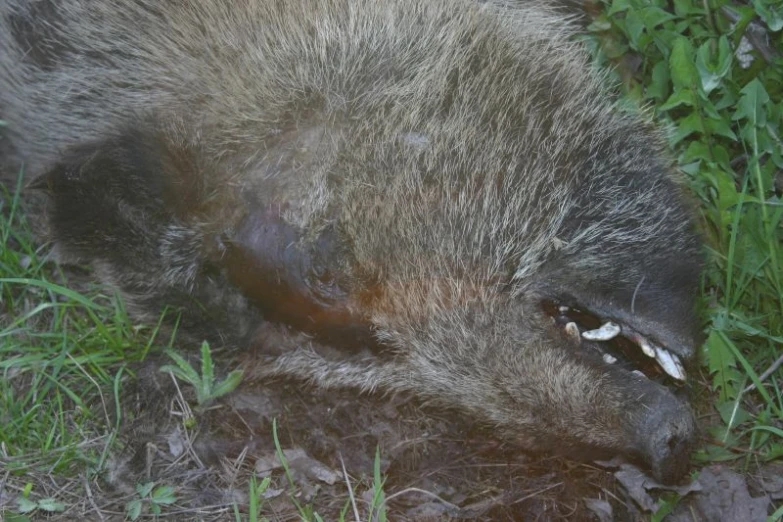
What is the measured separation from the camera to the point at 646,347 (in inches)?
119

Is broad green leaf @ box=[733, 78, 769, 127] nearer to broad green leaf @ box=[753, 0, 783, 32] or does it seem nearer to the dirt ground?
broad green leaf @ box=[753, 0, 783, 32]

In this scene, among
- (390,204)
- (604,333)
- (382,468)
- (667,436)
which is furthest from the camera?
(382,468)

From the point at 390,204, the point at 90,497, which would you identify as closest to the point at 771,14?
the point at 390,204

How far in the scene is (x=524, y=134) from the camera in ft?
10.7

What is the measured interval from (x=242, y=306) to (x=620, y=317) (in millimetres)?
1294

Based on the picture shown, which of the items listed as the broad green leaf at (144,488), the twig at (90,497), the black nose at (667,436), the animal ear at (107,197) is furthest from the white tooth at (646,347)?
the twig at (90,497)

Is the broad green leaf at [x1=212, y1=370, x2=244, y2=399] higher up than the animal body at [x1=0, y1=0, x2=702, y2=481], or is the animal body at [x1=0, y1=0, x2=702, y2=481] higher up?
the animal body at [x1=0, y1=0, x2=702, y2=481]

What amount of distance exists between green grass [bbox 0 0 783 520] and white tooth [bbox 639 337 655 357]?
57 centimetres

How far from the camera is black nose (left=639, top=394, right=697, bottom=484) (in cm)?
288

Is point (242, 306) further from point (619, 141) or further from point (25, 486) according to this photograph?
point (619, 141)

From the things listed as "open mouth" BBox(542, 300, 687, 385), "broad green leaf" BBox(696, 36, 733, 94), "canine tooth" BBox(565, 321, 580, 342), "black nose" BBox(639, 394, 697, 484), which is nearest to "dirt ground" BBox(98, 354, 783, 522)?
"black nose" BBox(639, 394, 697, 484)

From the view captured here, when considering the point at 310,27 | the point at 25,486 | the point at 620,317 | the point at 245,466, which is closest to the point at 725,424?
the point at 620,317

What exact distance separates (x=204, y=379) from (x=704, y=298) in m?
1.90

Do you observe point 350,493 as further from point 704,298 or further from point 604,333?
point 704,298
